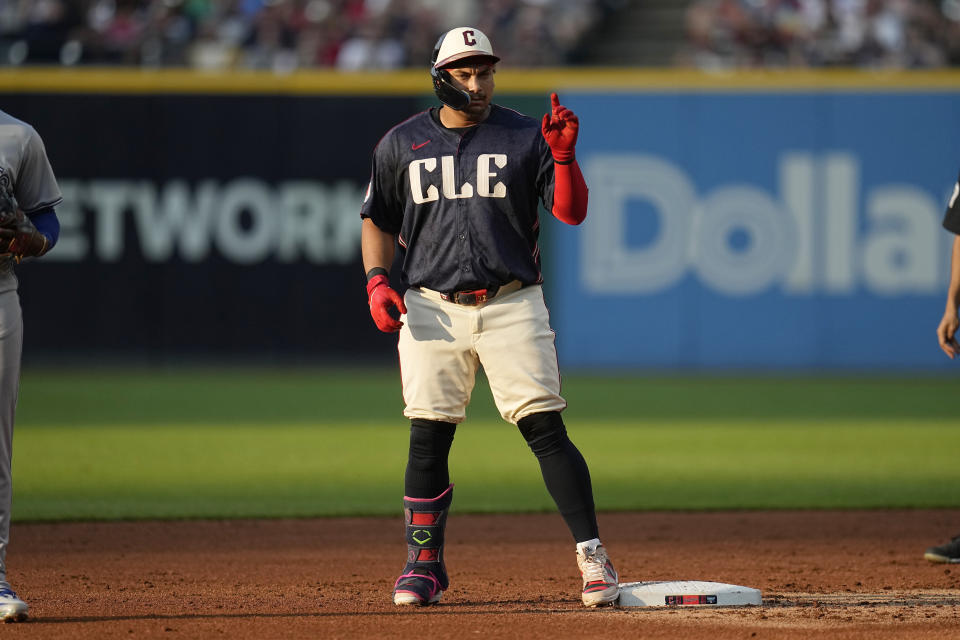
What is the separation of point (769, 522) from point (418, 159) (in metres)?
3.44

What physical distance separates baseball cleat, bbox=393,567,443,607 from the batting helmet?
1733 mm

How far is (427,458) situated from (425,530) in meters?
0.27

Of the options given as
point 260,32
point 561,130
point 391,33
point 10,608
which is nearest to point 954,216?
point 561,130

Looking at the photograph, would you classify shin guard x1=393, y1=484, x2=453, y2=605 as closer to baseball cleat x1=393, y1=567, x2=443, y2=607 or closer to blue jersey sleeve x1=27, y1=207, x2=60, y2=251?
baseball cleat x1=393, y1=567, x2=443, y2=607

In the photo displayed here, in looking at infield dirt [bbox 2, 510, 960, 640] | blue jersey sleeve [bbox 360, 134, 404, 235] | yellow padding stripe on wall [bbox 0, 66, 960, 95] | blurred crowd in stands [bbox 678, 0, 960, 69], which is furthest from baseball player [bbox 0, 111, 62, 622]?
blurred crowd in stands [bbox 678, 0, 960, 69]

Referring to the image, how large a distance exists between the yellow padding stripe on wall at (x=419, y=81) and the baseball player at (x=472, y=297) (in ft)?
36.5

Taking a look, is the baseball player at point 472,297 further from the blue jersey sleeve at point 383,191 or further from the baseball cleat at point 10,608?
the baseball cleat at point 10,608

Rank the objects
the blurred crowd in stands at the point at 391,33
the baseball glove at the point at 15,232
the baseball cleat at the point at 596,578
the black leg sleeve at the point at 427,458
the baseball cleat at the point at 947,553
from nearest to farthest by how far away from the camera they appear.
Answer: the baseball glove at the point at 15,232 → the baseball cleat at the point at 596,578 → the black leg sleeve at the point at 427,458 → the baseball cleat at the point at 947,553 → the blurred crowd in stands at the point at 391,33

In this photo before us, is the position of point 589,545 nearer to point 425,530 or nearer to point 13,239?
point 425,530

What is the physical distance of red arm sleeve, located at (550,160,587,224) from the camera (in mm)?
4801

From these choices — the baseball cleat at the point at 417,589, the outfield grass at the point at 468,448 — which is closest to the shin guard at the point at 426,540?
the baseball cleat at the point at 417,589

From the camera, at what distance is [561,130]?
15.3ft

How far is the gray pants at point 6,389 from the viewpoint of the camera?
15.2 ft

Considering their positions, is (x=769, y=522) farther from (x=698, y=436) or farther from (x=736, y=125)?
(x=736, y=125)
